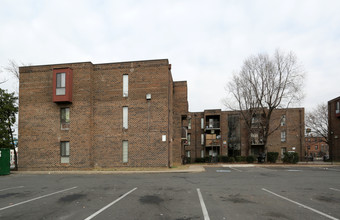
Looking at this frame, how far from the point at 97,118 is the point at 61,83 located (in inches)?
172

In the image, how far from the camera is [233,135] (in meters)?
46.3

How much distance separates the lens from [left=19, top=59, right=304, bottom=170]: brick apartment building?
74.5 feet

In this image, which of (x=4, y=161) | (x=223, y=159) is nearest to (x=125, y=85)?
(x=4, y=161)

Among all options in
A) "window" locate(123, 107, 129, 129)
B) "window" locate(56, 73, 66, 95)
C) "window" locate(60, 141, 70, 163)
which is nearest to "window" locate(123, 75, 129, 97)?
"window" locate(123, 107, 129, 129)

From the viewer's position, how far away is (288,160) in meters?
30.5

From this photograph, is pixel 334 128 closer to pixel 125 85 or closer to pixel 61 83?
pixel 125 85

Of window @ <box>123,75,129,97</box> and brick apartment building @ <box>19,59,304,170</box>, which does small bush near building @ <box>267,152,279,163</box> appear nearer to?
brick apartment building @ <box>19,59,304,170</box>

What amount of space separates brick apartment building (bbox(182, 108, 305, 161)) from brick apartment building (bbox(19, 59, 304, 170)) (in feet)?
74.1

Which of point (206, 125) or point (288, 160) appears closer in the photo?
point (288, 160)

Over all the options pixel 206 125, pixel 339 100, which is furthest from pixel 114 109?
pixel 339 100

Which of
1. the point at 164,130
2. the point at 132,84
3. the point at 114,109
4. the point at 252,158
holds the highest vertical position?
the point at 132,84

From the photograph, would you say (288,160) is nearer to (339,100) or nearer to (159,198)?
(339,100)

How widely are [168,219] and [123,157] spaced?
1726cm

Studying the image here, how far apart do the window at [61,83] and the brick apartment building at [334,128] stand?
36.8 metres
